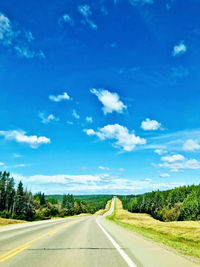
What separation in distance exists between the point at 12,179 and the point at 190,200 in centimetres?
6625

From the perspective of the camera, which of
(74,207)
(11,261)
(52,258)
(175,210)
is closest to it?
(11,261)

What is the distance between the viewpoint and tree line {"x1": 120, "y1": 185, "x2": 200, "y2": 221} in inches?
3130

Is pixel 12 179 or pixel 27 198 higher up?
pixel 12 179

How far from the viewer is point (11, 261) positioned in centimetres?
643

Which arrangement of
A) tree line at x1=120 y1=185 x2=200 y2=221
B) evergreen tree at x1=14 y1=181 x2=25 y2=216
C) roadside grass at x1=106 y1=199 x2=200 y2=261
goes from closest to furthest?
roadside grass at x1=106 y1=199 x2=200 y2=261 → evergreen tree at x1=14 y1=181 x2=25 y2=216 → tree line at x1=120 y1=185 x2=200 y2=221

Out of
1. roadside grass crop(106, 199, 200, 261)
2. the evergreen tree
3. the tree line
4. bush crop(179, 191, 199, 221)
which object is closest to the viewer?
roadside grass crop(106, 199, 200, 261)

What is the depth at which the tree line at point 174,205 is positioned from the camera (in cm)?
7950

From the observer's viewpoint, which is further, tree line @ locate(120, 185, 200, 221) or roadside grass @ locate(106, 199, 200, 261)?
tree line @ locate(120, 185, 200, 221)

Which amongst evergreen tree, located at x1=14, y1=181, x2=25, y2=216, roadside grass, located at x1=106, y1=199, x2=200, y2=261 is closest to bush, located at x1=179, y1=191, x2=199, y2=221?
roadside grass, located at x1=106, y1=199, x2=200, y2=261

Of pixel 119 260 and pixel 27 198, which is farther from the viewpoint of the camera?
pixel 27 198

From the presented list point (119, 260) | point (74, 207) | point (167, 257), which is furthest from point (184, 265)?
point (74, 207)

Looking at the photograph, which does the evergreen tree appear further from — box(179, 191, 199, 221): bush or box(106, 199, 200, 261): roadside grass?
box(106, 199, 200, 261): roadside grass

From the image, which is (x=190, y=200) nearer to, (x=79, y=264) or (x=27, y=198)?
(x=27, y=198)

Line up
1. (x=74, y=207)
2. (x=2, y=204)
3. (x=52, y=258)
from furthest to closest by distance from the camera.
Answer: (x=74, y=207) → (x=2, y=204) → (x=52, y=258)
